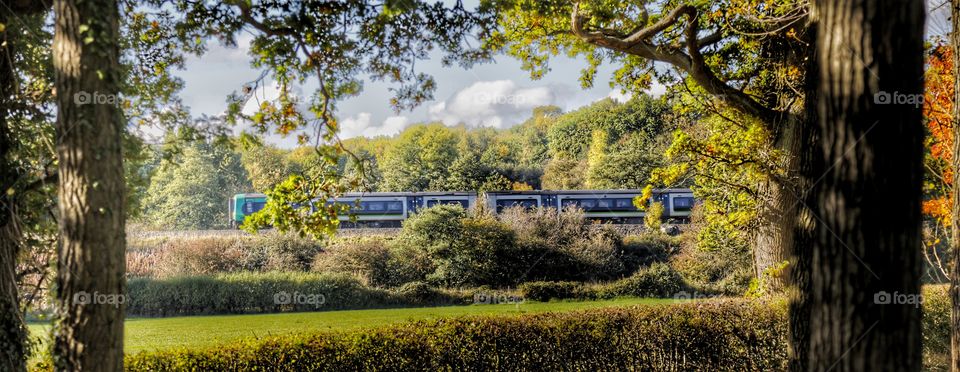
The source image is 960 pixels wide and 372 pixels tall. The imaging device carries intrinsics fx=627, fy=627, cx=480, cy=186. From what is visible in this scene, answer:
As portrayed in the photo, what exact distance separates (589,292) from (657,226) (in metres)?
5.30

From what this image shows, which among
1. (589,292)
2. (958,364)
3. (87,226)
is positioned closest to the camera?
(87,226)

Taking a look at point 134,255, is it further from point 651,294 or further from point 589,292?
point 651,294

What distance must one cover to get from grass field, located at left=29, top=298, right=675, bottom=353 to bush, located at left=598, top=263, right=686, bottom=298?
168 centimetres

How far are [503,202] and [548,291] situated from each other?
6.21m

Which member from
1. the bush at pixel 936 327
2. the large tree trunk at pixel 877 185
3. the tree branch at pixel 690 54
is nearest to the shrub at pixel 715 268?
the bush at pixel 936 327

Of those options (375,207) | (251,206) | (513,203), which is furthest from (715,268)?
(251,206)

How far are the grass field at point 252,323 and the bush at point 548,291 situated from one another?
1.85ft

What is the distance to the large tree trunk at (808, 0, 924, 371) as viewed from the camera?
8.01 ft

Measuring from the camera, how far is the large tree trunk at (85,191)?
290 cm

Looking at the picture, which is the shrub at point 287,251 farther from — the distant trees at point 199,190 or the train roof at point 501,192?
the distant trees at point 199,190

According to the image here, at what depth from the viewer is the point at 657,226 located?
66.9 feet

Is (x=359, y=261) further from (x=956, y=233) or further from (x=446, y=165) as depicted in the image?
(x=956, y=233)

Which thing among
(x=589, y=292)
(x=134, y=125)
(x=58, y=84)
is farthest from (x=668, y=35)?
(x=589, y=292)

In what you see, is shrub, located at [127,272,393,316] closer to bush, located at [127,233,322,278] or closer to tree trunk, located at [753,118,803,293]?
bush, located at [127,233,322,278]
